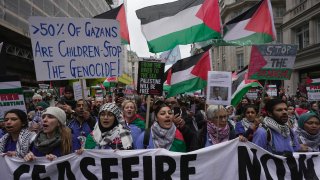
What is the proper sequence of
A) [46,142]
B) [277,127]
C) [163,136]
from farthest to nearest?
[163,136], [277,127], [46,142]

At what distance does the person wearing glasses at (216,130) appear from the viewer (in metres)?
4.32

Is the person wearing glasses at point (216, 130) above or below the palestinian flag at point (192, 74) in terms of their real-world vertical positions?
below

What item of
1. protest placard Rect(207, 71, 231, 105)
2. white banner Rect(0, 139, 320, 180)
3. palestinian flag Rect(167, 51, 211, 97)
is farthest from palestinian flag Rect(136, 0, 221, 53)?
white banner Rect(0, 139, 320, 180)

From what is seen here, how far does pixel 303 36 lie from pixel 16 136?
24689 millimetres

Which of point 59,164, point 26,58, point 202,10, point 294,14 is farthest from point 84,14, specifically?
point 59,164

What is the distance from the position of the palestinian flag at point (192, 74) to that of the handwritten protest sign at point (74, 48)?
1.75 m

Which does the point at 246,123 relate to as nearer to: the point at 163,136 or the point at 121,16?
the point at 163,136

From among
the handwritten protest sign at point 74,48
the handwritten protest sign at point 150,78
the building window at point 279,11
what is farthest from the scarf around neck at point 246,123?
the building window at point 279,11

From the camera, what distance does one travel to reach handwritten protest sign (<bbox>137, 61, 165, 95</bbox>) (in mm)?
5184

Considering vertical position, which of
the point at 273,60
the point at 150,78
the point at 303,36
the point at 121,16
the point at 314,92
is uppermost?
the point at 303,36

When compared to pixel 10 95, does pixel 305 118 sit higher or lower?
lower

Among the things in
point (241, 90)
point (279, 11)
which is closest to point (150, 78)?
point (241, 90)

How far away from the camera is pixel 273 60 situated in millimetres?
5312

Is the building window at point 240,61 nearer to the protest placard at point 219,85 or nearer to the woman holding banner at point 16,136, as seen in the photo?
the protest placard at point 219,85
